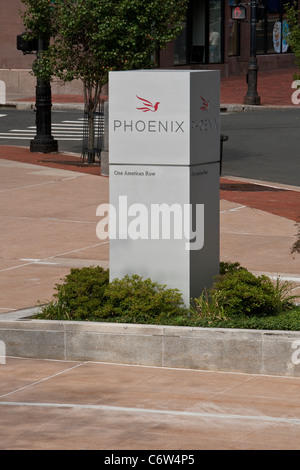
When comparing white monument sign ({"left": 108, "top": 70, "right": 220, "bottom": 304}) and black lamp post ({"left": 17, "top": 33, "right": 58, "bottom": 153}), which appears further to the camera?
black lamp post ({"left": 17, "top": 33, "right": 58, "bottom": 153})

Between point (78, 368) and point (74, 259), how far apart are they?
4850 mm

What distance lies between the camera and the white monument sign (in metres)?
9.87

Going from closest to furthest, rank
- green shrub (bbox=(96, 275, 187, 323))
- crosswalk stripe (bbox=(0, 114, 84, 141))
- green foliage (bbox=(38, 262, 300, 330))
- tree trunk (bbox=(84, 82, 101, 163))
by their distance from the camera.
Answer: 1. green foliage (bbox=(38, 262, 300, 330))
2. green shrub (bbox=(96, 275, 187, 323))
3. tree trunk (bbox=(84, 82, 101, 163))
4. crosswalk stripe (bbox=(0, 114, 84, 141))

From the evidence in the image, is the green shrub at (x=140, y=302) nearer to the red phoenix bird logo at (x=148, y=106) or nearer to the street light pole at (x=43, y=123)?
the red phoenix bird logo at (x=148, y=106)

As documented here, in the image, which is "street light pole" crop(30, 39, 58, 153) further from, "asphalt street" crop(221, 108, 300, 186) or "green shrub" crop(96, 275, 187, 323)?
"green shrub" crop(96, 275, 187, 323)

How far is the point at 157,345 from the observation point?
30.8 ft

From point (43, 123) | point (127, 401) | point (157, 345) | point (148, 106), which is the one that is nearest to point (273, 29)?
point (43, 123)

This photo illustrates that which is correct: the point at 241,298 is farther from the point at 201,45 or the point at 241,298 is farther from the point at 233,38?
the point at 233,38

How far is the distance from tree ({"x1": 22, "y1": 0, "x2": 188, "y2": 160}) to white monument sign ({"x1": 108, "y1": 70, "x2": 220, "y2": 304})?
12429mm

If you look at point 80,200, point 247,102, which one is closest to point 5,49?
point 247,102

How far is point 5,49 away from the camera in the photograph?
147 ft

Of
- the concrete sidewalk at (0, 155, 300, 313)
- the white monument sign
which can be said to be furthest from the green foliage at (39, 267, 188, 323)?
the concrete sidewalk at (0, 155, 300, 313)

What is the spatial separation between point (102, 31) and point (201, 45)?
28.1 meters

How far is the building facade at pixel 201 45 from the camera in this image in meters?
44.5
